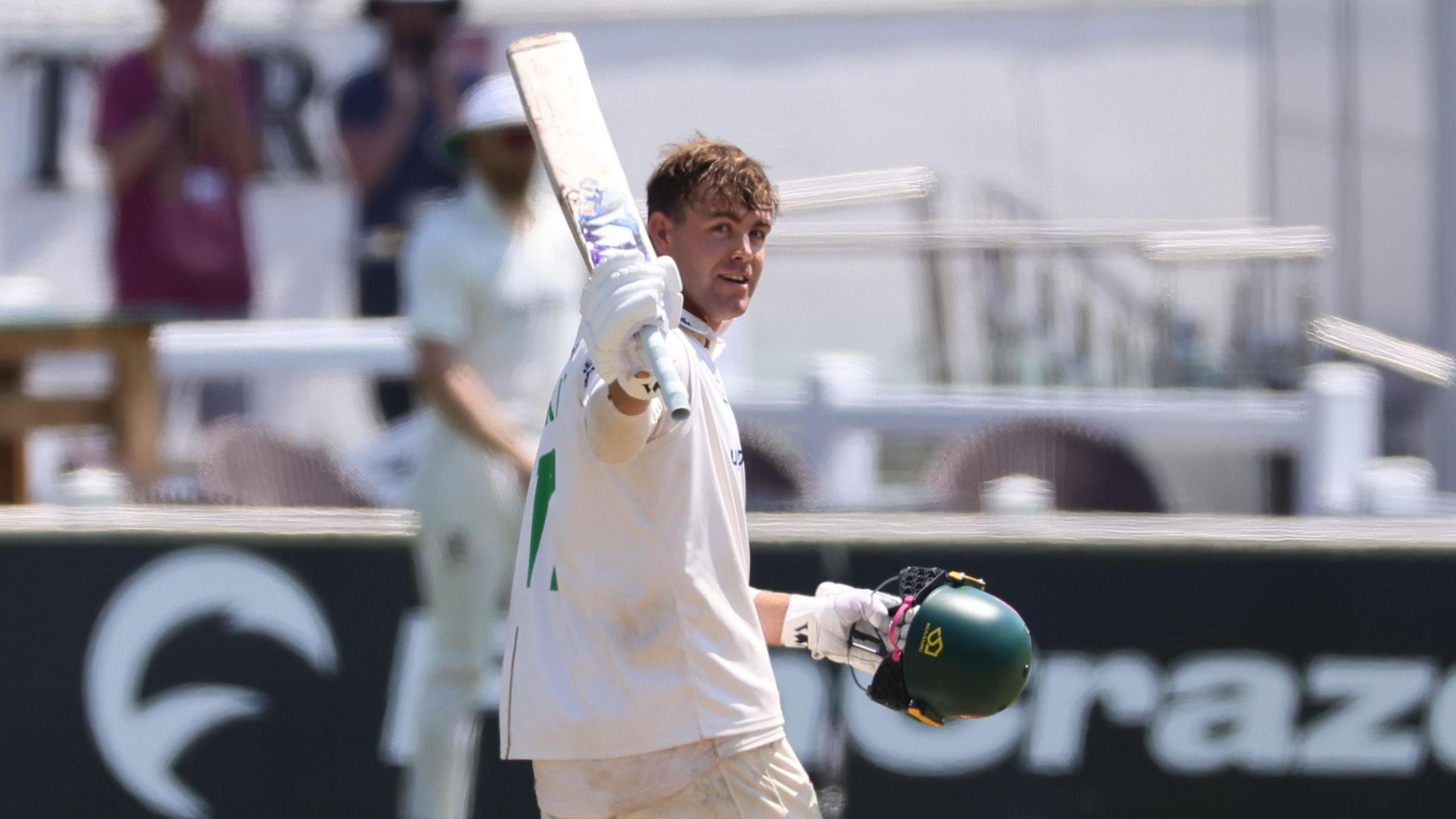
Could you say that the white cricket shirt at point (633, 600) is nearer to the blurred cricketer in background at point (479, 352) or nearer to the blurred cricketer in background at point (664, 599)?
the blurred cricketer in background at point (664, 599)

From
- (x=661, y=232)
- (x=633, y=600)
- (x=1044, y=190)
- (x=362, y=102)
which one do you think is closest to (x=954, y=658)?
(x=633, y=600)

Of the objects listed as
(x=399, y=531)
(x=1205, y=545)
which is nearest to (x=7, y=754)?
(x=399, y=531)

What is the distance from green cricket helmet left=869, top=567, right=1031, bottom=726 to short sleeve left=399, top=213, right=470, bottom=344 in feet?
6.39

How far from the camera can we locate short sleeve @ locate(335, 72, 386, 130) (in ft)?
21.9

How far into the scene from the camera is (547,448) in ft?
10.1

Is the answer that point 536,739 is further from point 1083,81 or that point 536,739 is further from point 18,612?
point 1083,81

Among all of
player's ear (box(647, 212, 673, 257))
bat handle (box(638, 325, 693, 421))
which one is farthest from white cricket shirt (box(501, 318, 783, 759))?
bat handle (box(638, 325, 693, 421))

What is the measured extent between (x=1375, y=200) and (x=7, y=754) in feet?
15.0

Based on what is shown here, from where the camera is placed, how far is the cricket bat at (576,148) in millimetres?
2961

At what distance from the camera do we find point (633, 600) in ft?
9.84

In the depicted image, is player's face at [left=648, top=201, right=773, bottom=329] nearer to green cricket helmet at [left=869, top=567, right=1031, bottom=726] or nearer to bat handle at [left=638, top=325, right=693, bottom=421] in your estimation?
bat handle at [left=638, top=325, right=693, bottom=421]

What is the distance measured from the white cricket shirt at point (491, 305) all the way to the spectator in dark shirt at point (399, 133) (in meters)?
1.67

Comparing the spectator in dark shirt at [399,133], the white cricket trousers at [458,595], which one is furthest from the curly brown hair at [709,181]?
the spectator in dark shirt at [399,133]

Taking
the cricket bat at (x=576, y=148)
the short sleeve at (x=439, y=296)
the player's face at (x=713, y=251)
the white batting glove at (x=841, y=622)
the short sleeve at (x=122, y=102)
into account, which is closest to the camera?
the cricket bat at (x=576, y=148)
